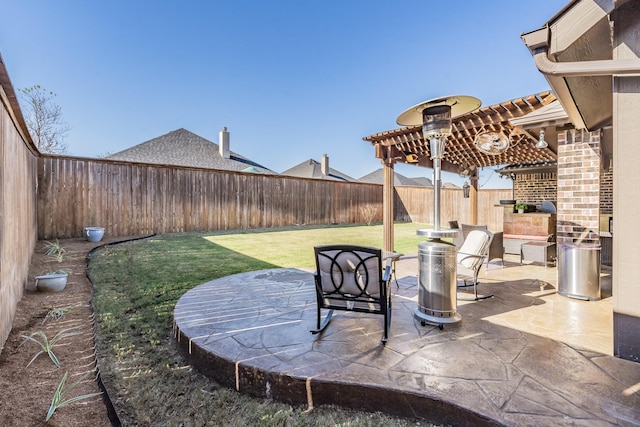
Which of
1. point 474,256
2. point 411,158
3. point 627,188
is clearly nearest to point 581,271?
point 474,256

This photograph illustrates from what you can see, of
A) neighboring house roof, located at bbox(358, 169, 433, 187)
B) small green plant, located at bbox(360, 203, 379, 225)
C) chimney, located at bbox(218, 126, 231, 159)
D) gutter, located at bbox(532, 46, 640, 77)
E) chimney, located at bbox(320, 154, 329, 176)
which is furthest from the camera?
neighboring house roof, located at bbox(358, 169, 433, 187)

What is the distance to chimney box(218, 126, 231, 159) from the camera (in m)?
18.6

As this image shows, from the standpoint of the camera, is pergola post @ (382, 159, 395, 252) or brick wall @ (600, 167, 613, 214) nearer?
brick wall @ (600, 167, 613, 214)

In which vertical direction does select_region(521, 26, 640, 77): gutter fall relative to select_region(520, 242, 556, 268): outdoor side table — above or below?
above

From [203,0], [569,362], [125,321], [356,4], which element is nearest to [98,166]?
[203,0]

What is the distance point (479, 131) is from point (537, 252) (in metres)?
2.51

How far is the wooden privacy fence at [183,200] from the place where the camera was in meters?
8.66

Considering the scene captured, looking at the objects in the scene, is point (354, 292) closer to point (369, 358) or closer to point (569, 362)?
point (369, 358)

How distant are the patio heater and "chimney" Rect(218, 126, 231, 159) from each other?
17.4 meters

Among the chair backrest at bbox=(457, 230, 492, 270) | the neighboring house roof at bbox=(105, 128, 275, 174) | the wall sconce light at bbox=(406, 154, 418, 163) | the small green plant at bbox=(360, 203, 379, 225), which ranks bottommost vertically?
the chair backrest at bbox=(457, 230, 492, 270)

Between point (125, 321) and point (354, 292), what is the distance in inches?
103

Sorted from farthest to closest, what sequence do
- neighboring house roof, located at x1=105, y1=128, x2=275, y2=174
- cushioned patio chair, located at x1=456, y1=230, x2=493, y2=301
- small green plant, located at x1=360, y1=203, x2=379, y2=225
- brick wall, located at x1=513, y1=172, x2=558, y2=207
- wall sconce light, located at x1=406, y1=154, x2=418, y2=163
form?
small green plant, located at x1=360, y1=203, x2=379, y2=225 → neighboring house roof, located at x1=105, y1=128, x2=275, y2=174 → brick wall, located at x1=513, y1=172, x2=558, y2=207 → wall sconce light, located at x1=406, y1=154, x2=418, y2=163 → cushioned patio chair, located at x1=456, y1=230, x2=493, y2=301

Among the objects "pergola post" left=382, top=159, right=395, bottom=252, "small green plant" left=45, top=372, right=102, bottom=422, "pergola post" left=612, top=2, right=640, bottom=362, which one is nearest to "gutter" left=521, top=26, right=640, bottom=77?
"pergola post" left=612, top=2, right=640, bottom=362

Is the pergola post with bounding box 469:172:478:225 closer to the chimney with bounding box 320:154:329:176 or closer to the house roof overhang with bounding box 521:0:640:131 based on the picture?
the house roof overhang with bounding box 521:0:640:131
